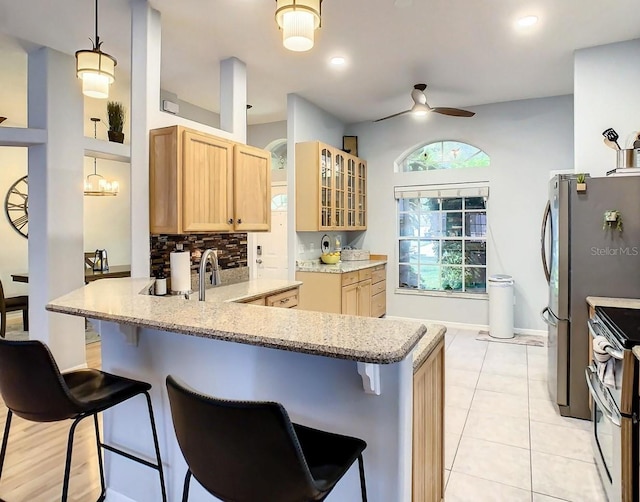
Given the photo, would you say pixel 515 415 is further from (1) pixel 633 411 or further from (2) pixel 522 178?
(2) pixel 522 178

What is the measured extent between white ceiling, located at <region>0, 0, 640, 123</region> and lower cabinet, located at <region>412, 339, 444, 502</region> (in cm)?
262

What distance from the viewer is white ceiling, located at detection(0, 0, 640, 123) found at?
2990 mm

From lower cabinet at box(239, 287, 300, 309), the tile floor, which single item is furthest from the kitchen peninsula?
lower cabinet at box(239, 287, 300, 309)

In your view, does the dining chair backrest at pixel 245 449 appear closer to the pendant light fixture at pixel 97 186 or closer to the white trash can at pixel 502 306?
the white trash can at pixel 502 306

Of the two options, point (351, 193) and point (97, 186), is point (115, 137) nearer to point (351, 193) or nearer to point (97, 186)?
point (97, 186)

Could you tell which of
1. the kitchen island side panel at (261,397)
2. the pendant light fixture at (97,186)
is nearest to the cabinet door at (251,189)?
the kitchen island side panel at (261,397)

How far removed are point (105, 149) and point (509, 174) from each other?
187 inches

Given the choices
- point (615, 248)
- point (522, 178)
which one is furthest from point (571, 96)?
point (615, 248)

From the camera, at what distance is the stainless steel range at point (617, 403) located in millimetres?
1676

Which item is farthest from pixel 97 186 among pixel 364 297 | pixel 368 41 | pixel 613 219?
pixel 613 219

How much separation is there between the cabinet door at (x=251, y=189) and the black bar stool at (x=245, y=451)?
261cm

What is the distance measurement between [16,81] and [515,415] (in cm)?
594

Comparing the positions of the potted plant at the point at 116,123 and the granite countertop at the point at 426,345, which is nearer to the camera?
A: the granite countertop at the point at 426,345

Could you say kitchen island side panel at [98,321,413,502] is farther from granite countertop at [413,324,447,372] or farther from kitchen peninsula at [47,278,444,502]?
granite countertop at [413,324,447,372]
